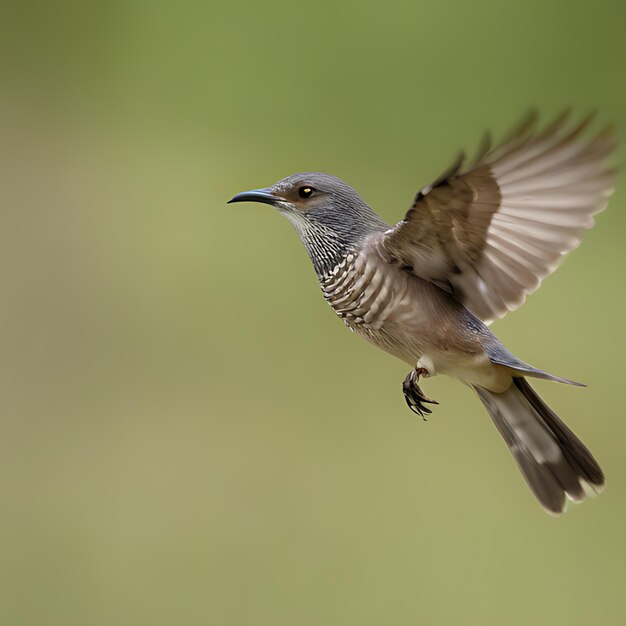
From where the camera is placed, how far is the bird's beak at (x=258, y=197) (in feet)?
3.97

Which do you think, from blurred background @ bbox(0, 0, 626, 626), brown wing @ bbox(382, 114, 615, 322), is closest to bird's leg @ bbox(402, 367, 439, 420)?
brown wing @ bbox(382, 114, 615, 322)

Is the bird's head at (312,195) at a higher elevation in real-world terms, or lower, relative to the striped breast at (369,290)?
higher

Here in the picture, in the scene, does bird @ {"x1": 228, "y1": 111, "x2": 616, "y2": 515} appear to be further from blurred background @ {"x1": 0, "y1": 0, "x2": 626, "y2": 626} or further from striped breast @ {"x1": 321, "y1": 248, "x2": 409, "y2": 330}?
blurred background @ {"x1": 0, "y1": 0, "x2": 626, "y2": 626}

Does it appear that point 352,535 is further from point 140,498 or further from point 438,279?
point 438,279

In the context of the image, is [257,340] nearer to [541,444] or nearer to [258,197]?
[541,444]

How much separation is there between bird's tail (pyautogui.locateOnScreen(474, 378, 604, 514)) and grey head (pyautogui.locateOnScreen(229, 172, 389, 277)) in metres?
0.32

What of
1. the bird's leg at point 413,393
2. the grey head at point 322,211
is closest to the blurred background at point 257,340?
the grey head at point 322,211

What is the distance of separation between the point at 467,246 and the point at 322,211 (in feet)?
0.70

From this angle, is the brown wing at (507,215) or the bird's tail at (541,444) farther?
the bird's tail at (541,444)

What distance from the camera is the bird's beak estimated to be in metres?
1.21

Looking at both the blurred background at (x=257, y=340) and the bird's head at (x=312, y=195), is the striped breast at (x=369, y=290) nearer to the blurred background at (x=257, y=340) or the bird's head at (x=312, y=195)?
the bird's head at (x=312, y=195)

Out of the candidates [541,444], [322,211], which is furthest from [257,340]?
[322,211]

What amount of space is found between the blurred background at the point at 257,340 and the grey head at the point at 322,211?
131 centimetres

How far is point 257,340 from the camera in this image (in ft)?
9.52
